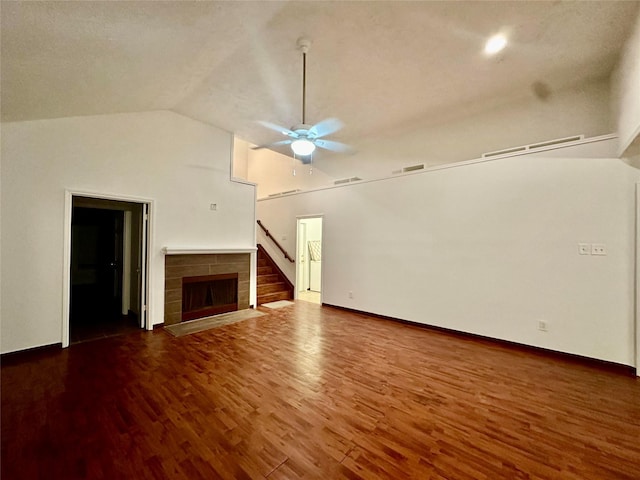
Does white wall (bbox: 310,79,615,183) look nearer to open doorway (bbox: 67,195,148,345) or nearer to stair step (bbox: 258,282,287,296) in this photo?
stair step (bbox: 258,282,287,296)

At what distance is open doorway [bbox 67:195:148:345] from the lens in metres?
4.34

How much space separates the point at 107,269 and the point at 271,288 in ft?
11.8

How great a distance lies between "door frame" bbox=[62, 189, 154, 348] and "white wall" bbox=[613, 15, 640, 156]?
602 cm

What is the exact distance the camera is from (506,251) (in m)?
3.81

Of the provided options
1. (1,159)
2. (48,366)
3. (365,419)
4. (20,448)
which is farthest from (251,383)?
(1,159)

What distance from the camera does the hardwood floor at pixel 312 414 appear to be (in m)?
1.67

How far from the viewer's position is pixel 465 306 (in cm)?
415

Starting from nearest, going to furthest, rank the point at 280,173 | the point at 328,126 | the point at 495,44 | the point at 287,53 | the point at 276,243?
the point at 495,44 → the point at 287,53 → the point at 328,126 → the point at 276,243 → the point at 280,173

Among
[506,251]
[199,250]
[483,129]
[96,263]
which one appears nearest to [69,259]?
[199,250]

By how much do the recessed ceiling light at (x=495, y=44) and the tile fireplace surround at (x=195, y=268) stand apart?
16.1ft

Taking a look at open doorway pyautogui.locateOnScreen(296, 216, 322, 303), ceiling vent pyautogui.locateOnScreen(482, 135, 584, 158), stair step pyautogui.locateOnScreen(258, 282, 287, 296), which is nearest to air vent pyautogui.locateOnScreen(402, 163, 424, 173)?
ceiling vent pyautogui.locateOnScreen(482, 135, 584, 158)

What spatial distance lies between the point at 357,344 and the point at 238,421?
81.2 inches

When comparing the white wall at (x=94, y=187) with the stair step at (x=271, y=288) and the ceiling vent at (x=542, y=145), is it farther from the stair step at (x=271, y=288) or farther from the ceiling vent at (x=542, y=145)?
the ceiling vent at (x=542, y=145)

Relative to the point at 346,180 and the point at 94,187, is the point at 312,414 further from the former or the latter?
the point at 346,180
